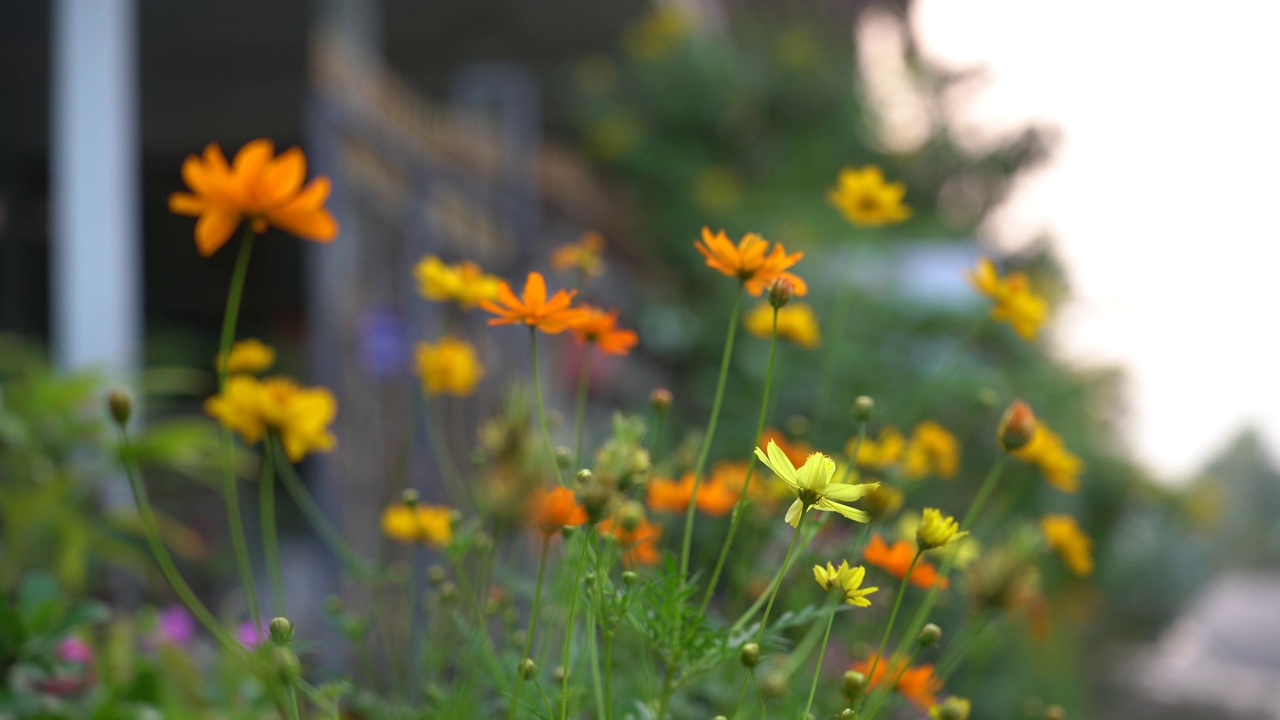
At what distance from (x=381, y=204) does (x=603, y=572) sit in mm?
2498

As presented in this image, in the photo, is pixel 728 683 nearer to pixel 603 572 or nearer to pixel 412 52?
pixel 603 572

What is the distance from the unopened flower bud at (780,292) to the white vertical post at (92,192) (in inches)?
99.5

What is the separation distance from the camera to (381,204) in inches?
115

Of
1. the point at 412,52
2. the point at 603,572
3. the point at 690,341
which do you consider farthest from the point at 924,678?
the point at 412,52

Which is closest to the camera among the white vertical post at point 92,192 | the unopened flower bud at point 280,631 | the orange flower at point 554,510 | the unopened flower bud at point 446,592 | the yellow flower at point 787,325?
the unopened flower bud at point 280,631

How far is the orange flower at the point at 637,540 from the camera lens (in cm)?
66

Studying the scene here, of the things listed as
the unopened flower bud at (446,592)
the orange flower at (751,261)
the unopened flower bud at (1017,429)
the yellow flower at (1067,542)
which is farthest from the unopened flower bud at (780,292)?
the yellow flower at (1067,542)

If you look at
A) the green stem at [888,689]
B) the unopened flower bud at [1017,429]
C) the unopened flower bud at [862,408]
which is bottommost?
the green stem at [888,689]

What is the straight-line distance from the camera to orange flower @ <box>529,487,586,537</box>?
2.10 ft

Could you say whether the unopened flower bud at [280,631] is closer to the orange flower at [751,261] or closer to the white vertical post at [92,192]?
the orange flower at [751,261]

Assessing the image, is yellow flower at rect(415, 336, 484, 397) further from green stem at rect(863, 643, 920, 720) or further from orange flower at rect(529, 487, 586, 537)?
green stem at rect(863, 643, 920, 720)

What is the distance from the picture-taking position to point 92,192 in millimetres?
2803

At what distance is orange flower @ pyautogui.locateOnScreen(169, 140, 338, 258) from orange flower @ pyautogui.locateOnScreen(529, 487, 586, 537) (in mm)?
221

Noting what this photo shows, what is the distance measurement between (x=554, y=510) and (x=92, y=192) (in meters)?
2.68
